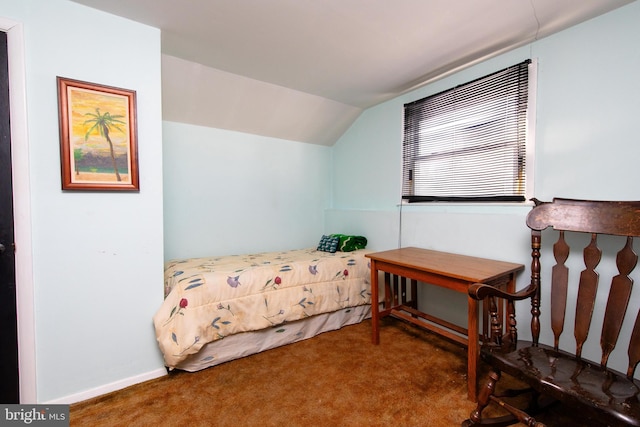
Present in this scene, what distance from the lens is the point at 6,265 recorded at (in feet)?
4.68

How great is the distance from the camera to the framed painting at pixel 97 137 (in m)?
1.53

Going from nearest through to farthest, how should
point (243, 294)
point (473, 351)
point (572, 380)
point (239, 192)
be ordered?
point (572, 380)
point (473, 351)
point (243, 294)
point (239, 192)

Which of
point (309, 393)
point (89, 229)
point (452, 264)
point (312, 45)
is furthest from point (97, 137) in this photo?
point (452, 264)

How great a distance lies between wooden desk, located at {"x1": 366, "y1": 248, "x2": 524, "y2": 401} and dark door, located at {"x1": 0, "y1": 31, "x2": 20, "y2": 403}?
2197mm

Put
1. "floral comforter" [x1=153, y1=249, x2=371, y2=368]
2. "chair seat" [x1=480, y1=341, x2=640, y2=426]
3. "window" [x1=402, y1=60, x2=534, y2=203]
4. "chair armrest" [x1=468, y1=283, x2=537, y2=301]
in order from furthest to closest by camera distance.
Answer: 1. "window" [x1=402, y1=60, x2=534, y2=203]
2. "floral comforter" [x1=153, y1=249, x2=371, y2=368]
3. "chair armrest" [x1=468, y1=283, x2=537, y2=301]
4. "chair seat" [x1=480, y1=341, x2=640, y2=426]

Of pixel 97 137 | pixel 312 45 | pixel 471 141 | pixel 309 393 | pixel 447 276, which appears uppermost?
pixel 312 45

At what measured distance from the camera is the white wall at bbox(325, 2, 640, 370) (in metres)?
1.52

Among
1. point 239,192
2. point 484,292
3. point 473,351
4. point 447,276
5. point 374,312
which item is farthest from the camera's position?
point 239,192

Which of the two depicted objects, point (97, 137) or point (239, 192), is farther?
point (239, 192)

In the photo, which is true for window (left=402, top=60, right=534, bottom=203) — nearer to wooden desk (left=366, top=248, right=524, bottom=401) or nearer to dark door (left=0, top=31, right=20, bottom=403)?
wooden desk (left=366, top=248, right=524, bottom=401)

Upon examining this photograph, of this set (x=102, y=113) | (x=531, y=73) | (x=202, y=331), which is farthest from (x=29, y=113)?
(x=531, y=73)

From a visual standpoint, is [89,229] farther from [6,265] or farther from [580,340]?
[580,340]

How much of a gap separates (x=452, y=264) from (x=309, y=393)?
1.26 meters

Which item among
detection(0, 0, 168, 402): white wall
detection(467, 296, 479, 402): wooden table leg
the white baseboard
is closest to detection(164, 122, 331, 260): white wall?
detection(0, 0, 168, 402): white wall
